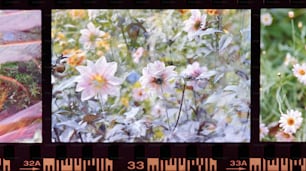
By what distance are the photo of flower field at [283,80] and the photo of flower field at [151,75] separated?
0.18ft

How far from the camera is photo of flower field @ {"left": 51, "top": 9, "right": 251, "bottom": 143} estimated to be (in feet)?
22.2

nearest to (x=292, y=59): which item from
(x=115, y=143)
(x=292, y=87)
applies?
(x=292, y=87)

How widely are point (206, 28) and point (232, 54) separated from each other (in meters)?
0.11

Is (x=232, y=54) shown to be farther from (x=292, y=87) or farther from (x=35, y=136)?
(x=35, y=136)

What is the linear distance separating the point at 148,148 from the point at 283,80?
44cm

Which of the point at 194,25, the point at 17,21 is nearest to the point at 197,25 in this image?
the point at 194,25

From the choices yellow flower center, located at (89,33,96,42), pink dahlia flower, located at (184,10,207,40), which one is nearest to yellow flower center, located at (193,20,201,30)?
pink dahlia flower, located at (184,10,207,40)

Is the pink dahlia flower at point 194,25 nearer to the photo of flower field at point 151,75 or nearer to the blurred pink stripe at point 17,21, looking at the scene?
the photo of flower field at point 151,75

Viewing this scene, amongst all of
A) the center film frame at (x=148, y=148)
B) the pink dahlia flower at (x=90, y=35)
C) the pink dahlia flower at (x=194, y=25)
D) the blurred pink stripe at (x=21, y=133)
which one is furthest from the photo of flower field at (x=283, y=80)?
the blurred pink stripe at (x=21, y=133)

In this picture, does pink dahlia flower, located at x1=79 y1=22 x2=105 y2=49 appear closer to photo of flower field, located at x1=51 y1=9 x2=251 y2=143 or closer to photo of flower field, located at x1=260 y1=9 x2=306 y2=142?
photo of flower field, located at x1=51 y1=9 x2=251 y2=143

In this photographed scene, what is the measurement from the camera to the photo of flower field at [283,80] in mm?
6777

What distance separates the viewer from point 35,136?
678 centimetres

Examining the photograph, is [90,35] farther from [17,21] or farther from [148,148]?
[148,148]

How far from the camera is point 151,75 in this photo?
677 cm
